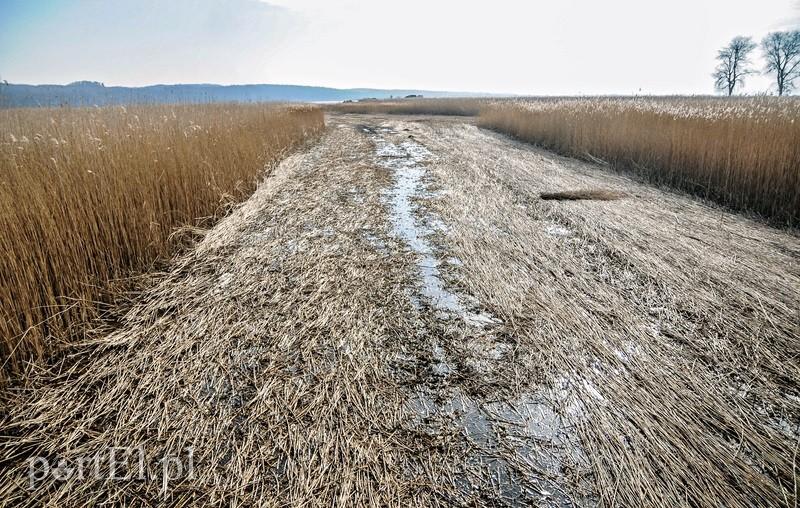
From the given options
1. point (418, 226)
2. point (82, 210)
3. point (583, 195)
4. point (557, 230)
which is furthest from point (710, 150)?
point (82, 210)

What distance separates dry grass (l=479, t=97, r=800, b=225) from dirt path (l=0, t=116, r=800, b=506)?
137cm

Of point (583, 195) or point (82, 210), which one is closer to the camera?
point (82, 210)

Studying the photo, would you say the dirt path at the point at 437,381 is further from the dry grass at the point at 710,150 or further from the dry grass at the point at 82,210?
the dry grass at the point at 710,150

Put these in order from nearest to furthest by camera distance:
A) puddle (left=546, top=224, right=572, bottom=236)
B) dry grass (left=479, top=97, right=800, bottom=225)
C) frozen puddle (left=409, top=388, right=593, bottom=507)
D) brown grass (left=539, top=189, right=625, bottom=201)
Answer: frozen puddle (left=409, top=388, right=593, bottom=507) → puddle (left=546, top=224, right=572, bottom=236) → dry grass (left=479, top=97, right=800, bottom=225) → brown grass (left=539, top=189, right=625, bottom=201)

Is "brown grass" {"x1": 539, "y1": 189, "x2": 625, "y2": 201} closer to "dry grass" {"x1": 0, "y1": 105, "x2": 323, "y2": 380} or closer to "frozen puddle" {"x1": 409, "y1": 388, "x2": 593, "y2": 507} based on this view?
"frozen puddle" {"x1": 409, "y1": 388, "x2": 593, "y2": 507}

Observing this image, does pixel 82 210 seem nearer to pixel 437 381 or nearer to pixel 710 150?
pixel 437 381

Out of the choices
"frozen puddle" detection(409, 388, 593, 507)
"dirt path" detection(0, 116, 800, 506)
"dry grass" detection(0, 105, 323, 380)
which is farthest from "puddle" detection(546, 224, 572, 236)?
"dry grass" detection(0, 105, 323, 380)

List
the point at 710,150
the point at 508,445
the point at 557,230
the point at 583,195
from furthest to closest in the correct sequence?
the point at 710,150 < the point at 583,195 < the point at 557,230 < the point at 508,445

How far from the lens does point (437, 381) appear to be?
6.41 feet

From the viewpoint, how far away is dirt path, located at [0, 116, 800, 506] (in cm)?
143

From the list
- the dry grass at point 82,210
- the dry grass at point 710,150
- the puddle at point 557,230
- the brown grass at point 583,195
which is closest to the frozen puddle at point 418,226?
the puddle at point 557,230

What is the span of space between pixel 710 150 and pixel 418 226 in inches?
210

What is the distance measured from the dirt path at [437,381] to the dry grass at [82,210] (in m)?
0.31

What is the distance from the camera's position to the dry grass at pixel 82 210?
206 centimetres
